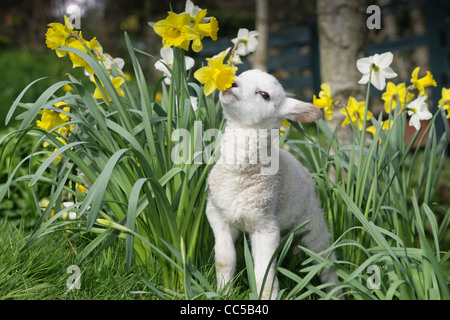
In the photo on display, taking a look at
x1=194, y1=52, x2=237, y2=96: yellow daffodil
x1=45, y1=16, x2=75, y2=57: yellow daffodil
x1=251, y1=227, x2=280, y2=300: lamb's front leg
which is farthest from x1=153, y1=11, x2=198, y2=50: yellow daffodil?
x1=251, y1=227, x2=280, y2=300: lamb's front leg

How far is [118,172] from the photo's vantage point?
200 centimetres

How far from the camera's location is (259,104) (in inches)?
69.5

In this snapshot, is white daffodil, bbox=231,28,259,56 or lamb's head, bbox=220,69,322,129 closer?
lamb's head, bbox=220,69,322,129

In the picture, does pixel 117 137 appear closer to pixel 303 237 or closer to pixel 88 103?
pixel 88 103

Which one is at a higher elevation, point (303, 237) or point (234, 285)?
Answer: point (303, 237)

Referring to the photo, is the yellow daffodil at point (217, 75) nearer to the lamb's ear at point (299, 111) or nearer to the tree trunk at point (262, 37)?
the lamb's ear at point (299, 111)

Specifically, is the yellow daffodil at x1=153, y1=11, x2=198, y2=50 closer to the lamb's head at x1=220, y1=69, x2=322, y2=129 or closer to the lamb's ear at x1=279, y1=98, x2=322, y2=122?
the lamb's head at x1=220, y1=69, x2=322, y2=129

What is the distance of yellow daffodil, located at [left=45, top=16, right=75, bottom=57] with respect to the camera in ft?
6.55

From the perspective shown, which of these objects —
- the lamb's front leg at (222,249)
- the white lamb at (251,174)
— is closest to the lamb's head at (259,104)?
the white lamb at (251,174)

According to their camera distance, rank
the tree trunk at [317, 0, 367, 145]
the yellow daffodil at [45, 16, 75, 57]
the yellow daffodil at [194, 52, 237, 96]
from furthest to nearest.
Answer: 1. the tree trunk at [317, 0, 367, 145]
2. the yellow daffodil at [45, 16, 75, 57]
3. the yellow daffodil at [194, 52, 237, 96]

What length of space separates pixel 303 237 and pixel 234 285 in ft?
1.15

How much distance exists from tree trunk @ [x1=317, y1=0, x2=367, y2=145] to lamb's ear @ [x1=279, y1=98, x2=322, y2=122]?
1.63 m

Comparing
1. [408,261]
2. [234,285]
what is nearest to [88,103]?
[234,285]

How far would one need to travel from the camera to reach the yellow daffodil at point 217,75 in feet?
5.60
